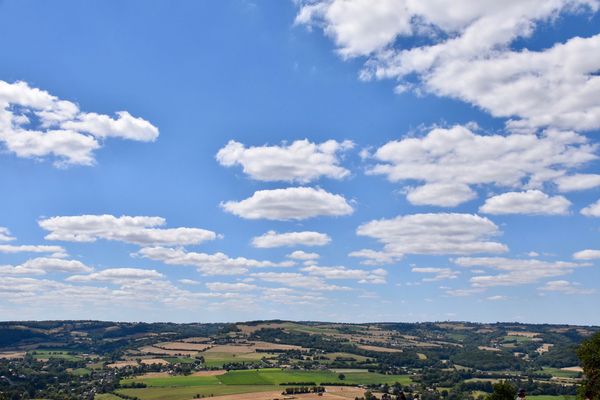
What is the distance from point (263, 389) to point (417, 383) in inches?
2315

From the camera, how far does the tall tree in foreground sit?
68.1 meters

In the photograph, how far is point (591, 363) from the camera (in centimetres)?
7025

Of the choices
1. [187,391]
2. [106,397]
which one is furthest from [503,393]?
[106,397]

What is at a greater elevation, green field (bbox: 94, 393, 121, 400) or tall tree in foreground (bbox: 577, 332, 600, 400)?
tall tree in foreground (bbox: 577, 332, 600, 400)

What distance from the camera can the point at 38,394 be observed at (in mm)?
184000

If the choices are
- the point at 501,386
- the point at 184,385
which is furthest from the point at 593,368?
the point at 184,385

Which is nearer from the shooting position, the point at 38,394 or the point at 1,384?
the point at 38,394

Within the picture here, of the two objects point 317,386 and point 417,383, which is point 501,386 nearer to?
point 317,386

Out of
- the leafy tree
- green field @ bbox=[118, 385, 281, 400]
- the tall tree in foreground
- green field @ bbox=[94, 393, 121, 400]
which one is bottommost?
green field @ bbox=[94, 393, 121, 400]

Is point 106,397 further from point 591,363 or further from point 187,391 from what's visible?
point 591,363

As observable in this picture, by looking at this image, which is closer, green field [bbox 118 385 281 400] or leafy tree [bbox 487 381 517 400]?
leafy tree [bbox 487 381 517 400]

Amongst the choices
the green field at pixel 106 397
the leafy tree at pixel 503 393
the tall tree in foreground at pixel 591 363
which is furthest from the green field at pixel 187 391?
the tall tree in foreground at pixel 591 363

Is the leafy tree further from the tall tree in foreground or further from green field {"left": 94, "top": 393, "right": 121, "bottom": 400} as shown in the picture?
green field {"left": 94, "top": 393, "right": 121, "bottom": 400}

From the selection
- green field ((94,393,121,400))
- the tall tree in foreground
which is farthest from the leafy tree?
green field ((94,393,121,400))
